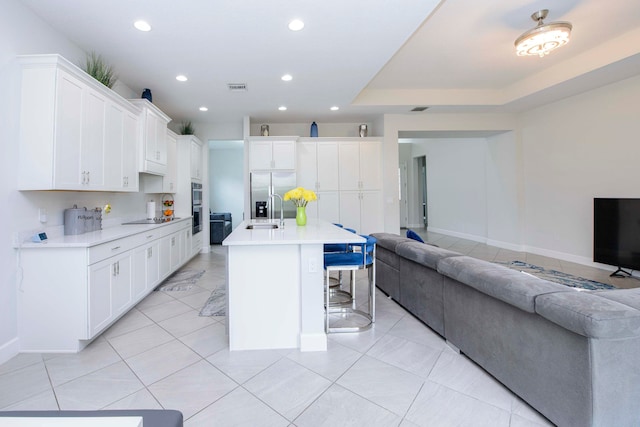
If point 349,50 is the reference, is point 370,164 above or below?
below

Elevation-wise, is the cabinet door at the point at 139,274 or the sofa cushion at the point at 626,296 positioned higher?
the sofa cushion at the point at 626,296

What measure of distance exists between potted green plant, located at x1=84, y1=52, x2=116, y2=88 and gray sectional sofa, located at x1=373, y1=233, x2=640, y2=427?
12.8 feet

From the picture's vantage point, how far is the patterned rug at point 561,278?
368 cm

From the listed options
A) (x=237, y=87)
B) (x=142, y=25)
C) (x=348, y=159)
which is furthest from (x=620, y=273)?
(x=142, y=25)

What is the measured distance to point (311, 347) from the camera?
2.30 meters

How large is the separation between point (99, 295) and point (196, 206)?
3505 mm

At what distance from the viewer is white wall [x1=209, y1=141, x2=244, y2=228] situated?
9211 millimetres

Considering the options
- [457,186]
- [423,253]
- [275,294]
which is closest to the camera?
[275,294]

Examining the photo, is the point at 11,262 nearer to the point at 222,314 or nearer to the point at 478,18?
the point at 222,314

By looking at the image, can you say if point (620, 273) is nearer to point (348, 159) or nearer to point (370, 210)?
point (370, 210)

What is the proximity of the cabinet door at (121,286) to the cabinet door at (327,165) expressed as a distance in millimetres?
3680

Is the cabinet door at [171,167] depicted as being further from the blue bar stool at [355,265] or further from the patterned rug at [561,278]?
the patterned rug at [561,278]

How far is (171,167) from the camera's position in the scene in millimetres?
5125

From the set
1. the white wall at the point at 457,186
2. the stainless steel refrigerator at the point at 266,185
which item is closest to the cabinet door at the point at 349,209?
the stainless steel refrigerator at the point at 266,185
